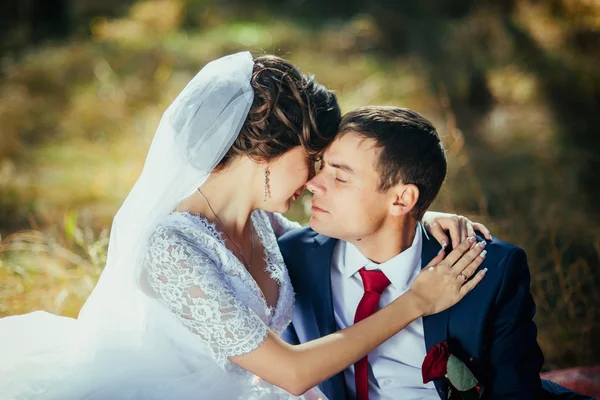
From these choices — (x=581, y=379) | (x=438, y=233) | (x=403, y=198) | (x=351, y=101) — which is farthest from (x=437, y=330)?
(x=351, y=101)

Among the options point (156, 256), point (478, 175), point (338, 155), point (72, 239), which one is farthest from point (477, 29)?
point (156, 256)

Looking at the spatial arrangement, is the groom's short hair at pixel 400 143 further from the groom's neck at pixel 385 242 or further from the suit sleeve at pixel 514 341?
the suit sleeve at pixel 514 341

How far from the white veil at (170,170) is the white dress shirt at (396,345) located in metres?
0.74

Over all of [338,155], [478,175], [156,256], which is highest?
[338,155]

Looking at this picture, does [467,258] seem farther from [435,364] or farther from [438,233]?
[435,364]

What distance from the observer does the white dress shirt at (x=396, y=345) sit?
2.62m

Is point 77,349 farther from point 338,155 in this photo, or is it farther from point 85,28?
point 85,28

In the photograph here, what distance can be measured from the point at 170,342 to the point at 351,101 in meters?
5.25

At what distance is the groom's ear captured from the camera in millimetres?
2586

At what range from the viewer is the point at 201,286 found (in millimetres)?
2170

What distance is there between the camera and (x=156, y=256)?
2.21 m

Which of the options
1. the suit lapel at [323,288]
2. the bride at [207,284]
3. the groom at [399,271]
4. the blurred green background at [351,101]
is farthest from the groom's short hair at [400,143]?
the blurred green background at [351,101]

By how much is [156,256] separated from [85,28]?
29.8 feet

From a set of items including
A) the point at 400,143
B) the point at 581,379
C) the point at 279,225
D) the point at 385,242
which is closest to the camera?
the point at 400,143
